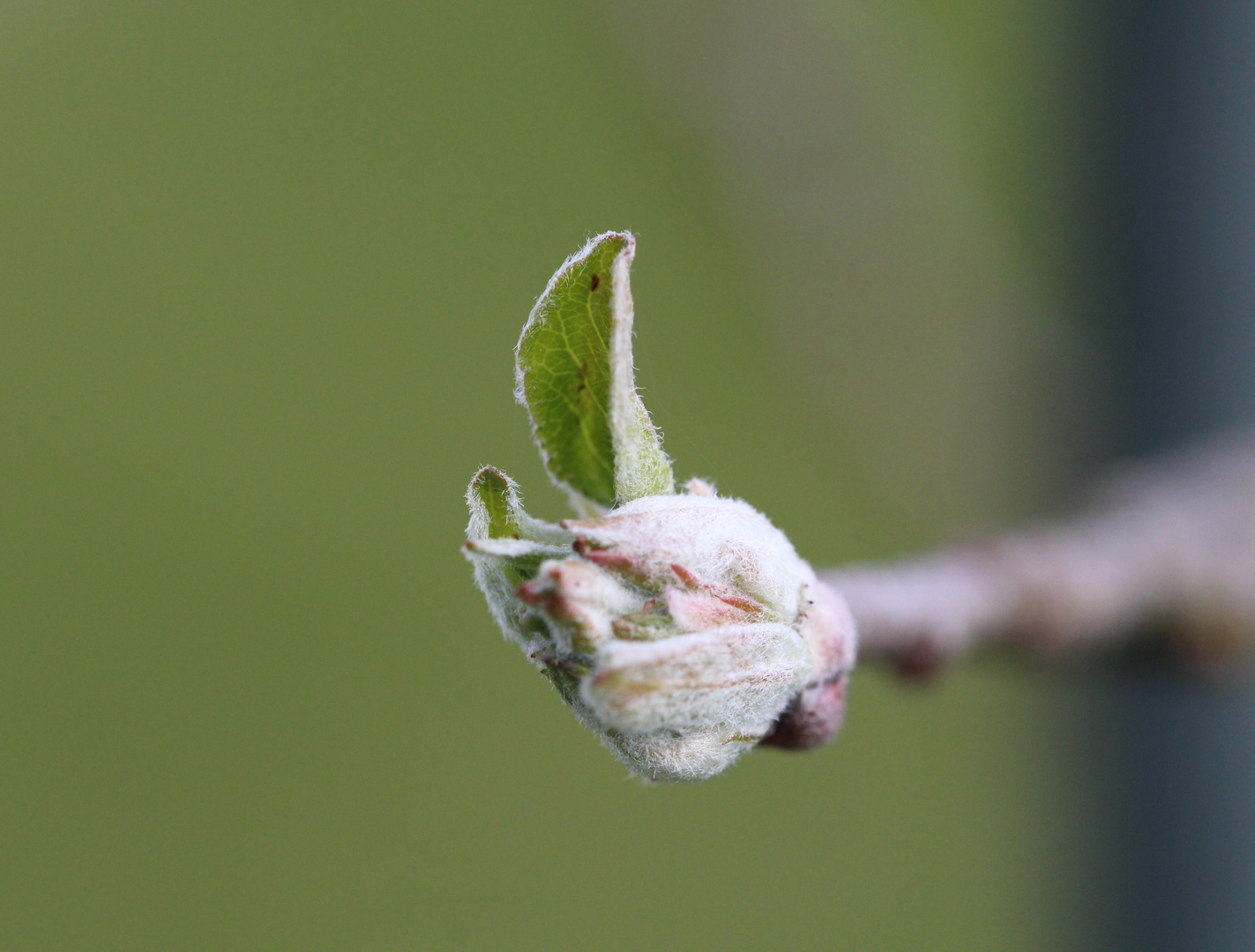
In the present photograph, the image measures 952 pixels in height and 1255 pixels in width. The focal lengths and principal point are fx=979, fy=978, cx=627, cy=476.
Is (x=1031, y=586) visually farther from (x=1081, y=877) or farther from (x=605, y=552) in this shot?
(x=1081, y=877)

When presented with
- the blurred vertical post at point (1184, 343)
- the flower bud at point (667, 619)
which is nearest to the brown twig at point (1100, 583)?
the flower bud at point (667, 619)

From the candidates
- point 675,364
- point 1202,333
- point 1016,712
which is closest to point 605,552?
point 675,364

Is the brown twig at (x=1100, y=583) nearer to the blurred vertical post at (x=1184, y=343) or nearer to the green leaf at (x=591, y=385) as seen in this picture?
the green leaf at (x=591, y=385)

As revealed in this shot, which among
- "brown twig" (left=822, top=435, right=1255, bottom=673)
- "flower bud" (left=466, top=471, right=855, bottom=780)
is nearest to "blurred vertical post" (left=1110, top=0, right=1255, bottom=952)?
"brown twig" (left=822, top=435, right=1255, bottom=673)

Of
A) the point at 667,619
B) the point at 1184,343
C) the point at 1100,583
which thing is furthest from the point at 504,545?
the point at 1184,343

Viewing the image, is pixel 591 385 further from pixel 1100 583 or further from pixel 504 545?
pixel 1100 583

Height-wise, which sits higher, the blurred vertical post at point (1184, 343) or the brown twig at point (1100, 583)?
the blurred vertical post at point (1184, 343)

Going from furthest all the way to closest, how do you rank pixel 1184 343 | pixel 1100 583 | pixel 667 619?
1. pixel 1184 343
2. pixel 1100 583
3. pixel 667 619
